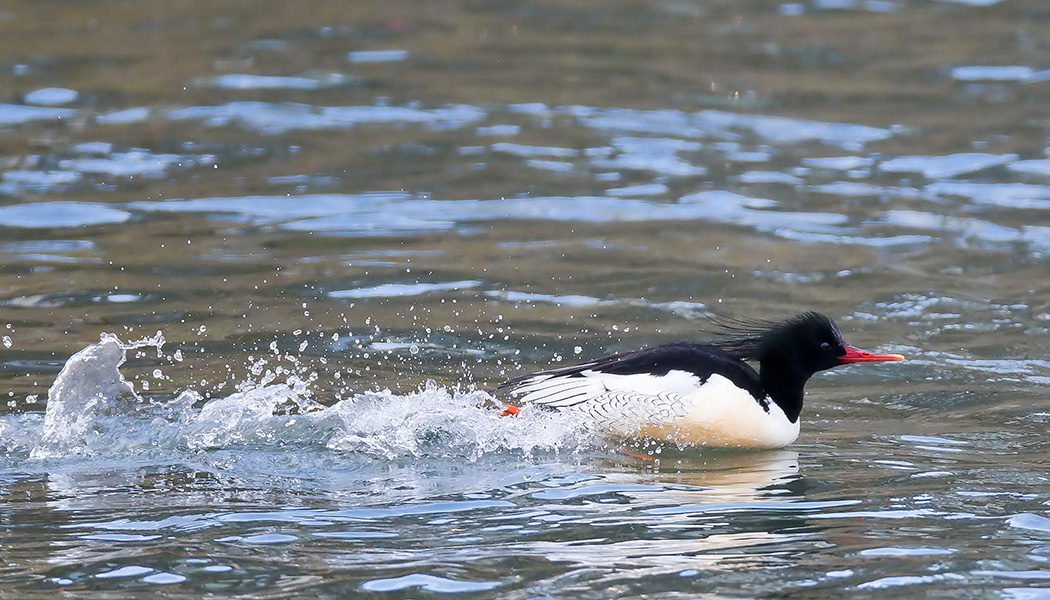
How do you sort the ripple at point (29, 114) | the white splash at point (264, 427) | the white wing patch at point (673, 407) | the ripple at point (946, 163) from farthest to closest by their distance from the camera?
1. the ripple at point (29, 114)
2. the ripple at point (946, 163)
3. the white wing patch at point (673, 407)
4. the white splash at point (264, 427)

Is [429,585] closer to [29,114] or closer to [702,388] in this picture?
[702,388]

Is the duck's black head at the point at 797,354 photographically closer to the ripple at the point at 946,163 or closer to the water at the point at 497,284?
the water at the point at 497,284

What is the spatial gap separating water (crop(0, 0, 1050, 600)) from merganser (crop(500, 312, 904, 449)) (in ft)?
0.50

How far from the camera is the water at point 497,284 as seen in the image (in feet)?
18.5

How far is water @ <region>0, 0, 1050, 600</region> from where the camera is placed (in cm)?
565

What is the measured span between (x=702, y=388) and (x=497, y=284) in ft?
9.84

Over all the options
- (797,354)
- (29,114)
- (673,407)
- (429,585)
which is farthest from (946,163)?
(429,585)

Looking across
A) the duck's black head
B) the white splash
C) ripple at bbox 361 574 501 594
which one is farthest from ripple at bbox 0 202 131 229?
ripple at bbox 361 574 501 594

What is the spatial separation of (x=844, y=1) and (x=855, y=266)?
844 cm

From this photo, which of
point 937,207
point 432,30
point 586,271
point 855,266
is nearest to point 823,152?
point 937,207

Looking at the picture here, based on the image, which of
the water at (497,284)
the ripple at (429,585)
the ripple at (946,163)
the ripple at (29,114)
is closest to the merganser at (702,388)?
the water at (497,284)

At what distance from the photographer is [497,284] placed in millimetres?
9828

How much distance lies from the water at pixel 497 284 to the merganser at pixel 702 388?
0.15m

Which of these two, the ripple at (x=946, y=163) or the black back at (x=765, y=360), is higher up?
the ripple at (x=946, y=163)
